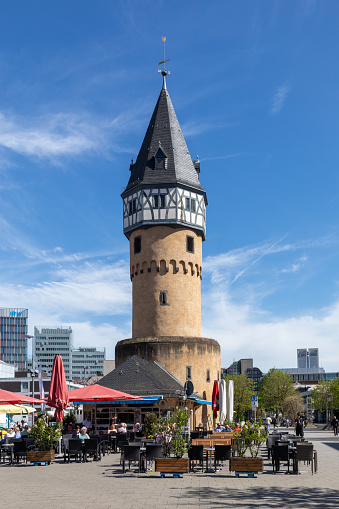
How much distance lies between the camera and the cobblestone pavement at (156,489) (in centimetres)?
1212

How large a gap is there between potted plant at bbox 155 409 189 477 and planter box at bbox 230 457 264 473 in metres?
1.23

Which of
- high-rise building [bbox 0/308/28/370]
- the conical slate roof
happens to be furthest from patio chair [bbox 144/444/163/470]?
high-rise building [bbox 0/308/28/370]

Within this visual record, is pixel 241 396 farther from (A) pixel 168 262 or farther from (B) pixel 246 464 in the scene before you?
(B) pixel 246 464

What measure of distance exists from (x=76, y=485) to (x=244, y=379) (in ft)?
308

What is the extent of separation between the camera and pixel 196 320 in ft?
159

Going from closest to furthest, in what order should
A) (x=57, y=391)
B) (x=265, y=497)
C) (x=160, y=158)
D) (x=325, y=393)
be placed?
(x=265, y=497) < (x=57, y=391) < (x=160, y=158) < (x=325, y=393)

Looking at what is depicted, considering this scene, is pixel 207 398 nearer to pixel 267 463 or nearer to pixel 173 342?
pixel 173 342

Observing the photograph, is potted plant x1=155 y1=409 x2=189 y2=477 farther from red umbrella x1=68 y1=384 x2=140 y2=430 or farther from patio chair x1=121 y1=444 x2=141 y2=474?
red umbrella x1=68 y1=384 x2=140 y2=430

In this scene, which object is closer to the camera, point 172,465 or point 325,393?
point 172,465

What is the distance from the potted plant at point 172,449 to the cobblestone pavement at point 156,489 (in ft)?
0.91

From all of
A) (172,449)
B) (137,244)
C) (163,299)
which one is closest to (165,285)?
(163,299)

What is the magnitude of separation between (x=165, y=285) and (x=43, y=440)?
89.6ft

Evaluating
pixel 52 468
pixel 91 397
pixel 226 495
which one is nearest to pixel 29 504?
pixel 226 495

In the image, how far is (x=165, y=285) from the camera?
157ft
